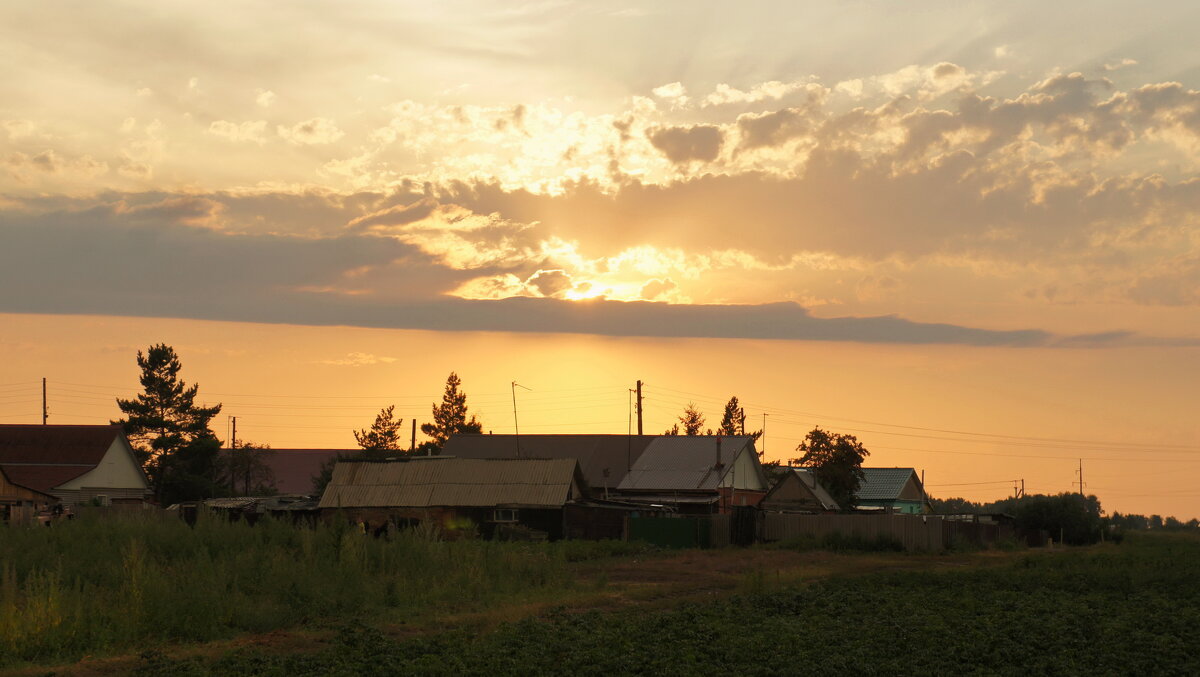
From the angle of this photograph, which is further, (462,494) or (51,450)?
(51,450)

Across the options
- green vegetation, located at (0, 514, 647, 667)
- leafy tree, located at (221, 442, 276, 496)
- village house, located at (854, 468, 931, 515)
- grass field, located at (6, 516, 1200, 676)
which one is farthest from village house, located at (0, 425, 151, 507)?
village house, located at (854, 468, 931, 515)

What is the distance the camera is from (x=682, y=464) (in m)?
73.8

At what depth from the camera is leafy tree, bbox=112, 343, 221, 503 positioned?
7731cm

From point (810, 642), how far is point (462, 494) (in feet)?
126

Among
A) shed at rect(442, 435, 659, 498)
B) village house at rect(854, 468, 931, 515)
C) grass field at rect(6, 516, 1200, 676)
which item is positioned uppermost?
shed at rect(442, 435, 659, 498)

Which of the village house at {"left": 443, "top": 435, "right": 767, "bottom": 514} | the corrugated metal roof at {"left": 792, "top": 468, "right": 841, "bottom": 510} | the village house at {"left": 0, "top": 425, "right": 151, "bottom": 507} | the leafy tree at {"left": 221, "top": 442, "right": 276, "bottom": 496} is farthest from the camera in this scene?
the leafy tree at {"left": 221, "top": 442, "right": 276, "bottom": 496}

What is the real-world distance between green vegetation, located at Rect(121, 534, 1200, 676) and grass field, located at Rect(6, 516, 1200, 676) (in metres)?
0.05

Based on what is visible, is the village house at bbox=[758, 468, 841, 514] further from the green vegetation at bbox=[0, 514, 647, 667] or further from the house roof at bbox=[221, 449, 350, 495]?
the house roof at bbox=[221, 449, 350, 495]

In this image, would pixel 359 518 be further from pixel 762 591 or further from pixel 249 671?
pixel 249 671

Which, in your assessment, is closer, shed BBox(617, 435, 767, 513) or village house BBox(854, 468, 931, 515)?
shed BBox(617, 435, 767, 513)

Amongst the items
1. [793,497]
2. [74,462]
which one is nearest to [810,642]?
[793,497]

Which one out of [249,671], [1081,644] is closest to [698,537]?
[1081,644]

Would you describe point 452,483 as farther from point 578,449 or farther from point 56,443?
point 56,443

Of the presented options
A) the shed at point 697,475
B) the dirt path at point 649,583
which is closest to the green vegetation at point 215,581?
the dirt path at point 649,583
